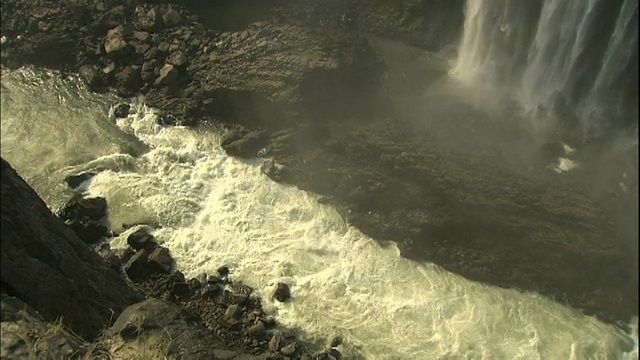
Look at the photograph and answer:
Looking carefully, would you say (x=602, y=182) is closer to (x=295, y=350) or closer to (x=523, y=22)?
(x=523, y=22)

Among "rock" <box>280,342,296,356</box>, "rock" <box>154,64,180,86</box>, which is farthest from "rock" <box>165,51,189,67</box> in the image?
"rock" <box>280,342,296,356</box>

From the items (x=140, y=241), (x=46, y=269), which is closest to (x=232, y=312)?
(x=140, y=241)

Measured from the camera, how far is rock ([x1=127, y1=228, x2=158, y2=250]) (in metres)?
14.5

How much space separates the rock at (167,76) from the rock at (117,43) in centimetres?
167

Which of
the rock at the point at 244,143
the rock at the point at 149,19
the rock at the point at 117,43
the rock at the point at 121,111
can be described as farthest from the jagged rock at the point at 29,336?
the rock at the point at 149,19

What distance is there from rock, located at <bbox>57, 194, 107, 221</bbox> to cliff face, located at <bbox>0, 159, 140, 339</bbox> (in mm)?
3833

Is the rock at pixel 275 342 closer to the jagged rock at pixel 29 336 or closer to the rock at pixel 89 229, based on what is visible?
the jagged rock at pixel 29 336

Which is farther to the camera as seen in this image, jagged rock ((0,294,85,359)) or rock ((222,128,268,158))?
rock ((222,128,268,158))

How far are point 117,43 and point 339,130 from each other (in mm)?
8488

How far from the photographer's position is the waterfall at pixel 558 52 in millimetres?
15680

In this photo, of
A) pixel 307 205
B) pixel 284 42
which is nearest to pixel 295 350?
pixel 307 205

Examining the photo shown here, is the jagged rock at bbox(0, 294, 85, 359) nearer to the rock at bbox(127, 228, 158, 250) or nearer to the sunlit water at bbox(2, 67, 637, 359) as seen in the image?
the rock at bbox(127, 228, 158, 250)

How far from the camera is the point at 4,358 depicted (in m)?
7.95

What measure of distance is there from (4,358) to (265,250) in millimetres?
7521
